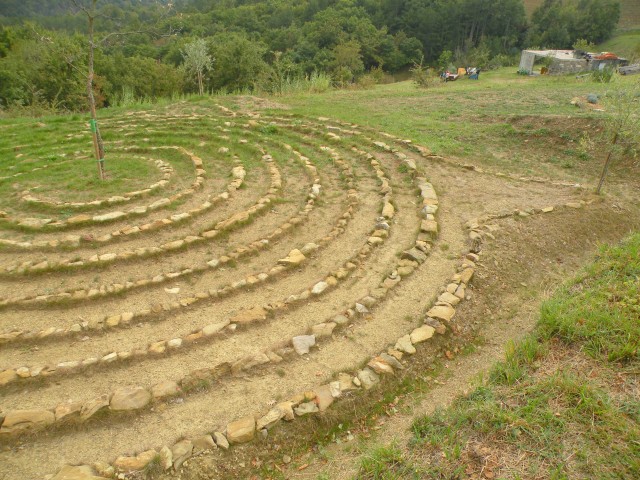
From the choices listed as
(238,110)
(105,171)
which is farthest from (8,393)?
(238,110)

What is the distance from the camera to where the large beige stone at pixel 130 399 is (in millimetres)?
4895

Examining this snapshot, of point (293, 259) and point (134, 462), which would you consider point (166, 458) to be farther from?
point (293, 259)

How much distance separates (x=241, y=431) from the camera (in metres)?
4.60

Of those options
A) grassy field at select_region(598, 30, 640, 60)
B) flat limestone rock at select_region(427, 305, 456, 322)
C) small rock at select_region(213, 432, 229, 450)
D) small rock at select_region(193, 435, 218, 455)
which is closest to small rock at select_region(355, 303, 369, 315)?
flat limestone rock at select_region(427, 305, 456, 322)

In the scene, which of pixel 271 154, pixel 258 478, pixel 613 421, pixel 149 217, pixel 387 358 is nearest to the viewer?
pixel 613 421

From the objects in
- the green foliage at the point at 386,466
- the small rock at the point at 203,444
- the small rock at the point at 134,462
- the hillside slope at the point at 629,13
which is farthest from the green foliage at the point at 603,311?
the hillside slope at the point at 629,13

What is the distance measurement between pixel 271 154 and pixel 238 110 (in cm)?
565

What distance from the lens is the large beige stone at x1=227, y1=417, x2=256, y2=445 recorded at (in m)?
4.56

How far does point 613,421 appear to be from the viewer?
4.04 metres

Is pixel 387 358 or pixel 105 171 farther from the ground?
pixel 105 171

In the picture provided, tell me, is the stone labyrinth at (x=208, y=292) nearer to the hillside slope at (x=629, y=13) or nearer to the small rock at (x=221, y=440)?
the small rock at (x=221, y=440)

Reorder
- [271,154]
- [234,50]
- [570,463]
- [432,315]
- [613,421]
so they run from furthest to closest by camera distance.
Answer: [234,50]
[271,154]
[432,315]
[613,421]
[570,463]

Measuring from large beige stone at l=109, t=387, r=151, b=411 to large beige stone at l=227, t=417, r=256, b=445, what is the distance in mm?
1131

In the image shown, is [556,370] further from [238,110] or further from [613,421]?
[238,110]
